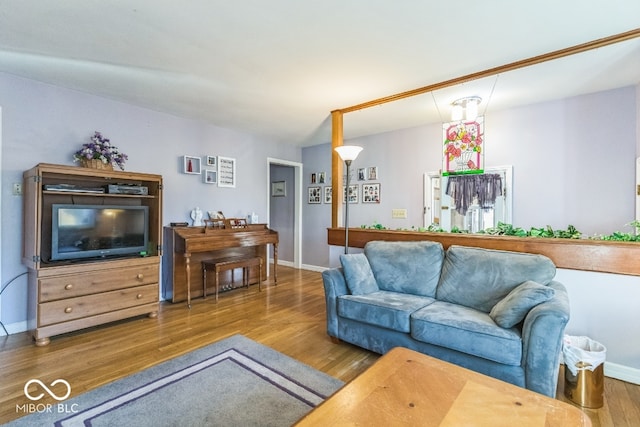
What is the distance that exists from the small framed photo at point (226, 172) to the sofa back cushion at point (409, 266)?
270cm

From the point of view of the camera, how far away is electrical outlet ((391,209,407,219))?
4750mm

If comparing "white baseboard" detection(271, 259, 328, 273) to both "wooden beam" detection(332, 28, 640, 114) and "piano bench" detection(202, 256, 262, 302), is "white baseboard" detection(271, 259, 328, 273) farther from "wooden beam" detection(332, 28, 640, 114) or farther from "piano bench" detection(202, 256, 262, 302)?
"wooden beam" detection(332, 28, 640, 114)

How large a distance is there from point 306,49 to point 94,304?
3.07 metres

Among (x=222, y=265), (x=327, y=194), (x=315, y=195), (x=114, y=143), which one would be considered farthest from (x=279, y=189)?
(x=114, y=143)

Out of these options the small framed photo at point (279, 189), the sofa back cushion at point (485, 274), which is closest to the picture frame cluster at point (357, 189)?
the small framed photo at point (279, 189)

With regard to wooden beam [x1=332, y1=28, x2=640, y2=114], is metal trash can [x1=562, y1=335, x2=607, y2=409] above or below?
below

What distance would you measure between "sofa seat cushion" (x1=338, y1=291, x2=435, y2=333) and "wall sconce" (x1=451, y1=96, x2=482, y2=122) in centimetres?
216

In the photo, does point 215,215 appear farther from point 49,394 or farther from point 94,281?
point 49,394

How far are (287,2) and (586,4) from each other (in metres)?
1.89

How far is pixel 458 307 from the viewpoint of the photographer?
2352mm

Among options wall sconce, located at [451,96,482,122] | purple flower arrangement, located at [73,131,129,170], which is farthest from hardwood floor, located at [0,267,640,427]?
wall sconce, located at [451,96,482,122]

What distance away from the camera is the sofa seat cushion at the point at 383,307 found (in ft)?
7.39

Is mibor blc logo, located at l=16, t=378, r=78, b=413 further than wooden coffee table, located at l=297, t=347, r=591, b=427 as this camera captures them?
Yes

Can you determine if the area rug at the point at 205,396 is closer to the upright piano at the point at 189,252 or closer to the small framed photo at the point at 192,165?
the upright piano at the point at 189,252
